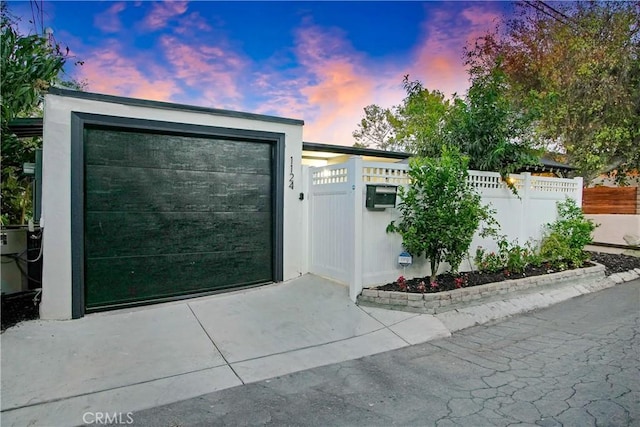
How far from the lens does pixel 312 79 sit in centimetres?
827

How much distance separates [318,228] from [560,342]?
3175mm

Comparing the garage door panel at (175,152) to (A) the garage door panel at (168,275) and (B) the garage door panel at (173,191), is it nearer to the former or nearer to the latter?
(B) the garage door panel at (173,191)

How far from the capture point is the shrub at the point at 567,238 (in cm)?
621

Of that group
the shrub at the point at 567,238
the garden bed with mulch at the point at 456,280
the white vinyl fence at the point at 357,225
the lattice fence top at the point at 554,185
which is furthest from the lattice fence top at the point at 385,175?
the shrub at the point at 567,238

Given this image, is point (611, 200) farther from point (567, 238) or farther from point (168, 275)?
point (168, 275)

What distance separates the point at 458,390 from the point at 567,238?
5.19m

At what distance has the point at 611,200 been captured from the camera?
11094 millimetres

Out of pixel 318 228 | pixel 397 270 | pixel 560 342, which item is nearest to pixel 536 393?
pixel 560 342

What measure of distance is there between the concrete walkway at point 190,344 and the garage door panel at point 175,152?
5.70 ft

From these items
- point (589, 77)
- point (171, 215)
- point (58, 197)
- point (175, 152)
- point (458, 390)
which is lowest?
point (458, 390)

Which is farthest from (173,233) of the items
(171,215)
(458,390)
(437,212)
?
(458,390)

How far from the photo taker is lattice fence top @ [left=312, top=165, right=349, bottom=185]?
4.75 meters

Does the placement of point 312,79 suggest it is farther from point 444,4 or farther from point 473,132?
point 473,132

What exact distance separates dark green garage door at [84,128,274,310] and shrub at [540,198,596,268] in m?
4.95
